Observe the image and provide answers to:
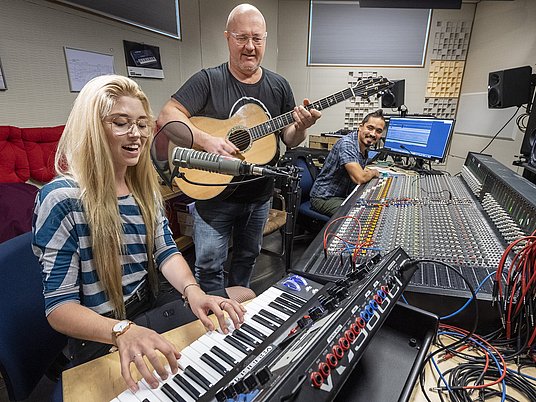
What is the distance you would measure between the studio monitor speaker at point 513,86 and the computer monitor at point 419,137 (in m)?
0.59

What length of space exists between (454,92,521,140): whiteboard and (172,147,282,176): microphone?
4073mm

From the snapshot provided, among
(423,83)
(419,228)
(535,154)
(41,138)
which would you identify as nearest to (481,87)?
(423,83)

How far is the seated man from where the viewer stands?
2.62 metres

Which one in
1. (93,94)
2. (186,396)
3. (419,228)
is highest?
(93,94)

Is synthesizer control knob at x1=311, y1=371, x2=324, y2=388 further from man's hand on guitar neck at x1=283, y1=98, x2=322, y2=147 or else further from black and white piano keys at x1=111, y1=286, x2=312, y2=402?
man's hand on guitar neck at x1=283, y1=98, x2=322, y2=147

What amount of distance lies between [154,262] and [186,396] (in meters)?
0.64

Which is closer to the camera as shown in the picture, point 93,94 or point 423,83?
point 93,94

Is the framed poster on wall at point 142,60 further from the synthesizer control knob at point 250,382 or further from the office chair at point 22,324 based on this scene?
the synthesizer control knob at point 250,382

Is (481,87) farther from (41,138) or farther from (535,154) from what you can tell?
(41,138)

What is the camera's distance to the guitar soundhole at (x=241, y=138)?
175 cm

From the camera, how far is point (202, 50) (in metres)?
3.62

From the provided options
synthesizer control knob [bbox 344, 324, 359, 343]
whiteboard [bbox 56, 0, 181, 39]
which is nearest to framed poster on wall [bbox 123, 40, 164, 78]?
whiteboard [bbox 56, 0, 181, 39]

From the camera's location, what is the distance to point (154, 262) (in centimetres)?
118

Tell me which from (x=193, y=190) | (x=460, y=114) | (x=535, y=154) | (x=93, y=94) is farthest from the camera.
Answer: (x=460, y=114)
